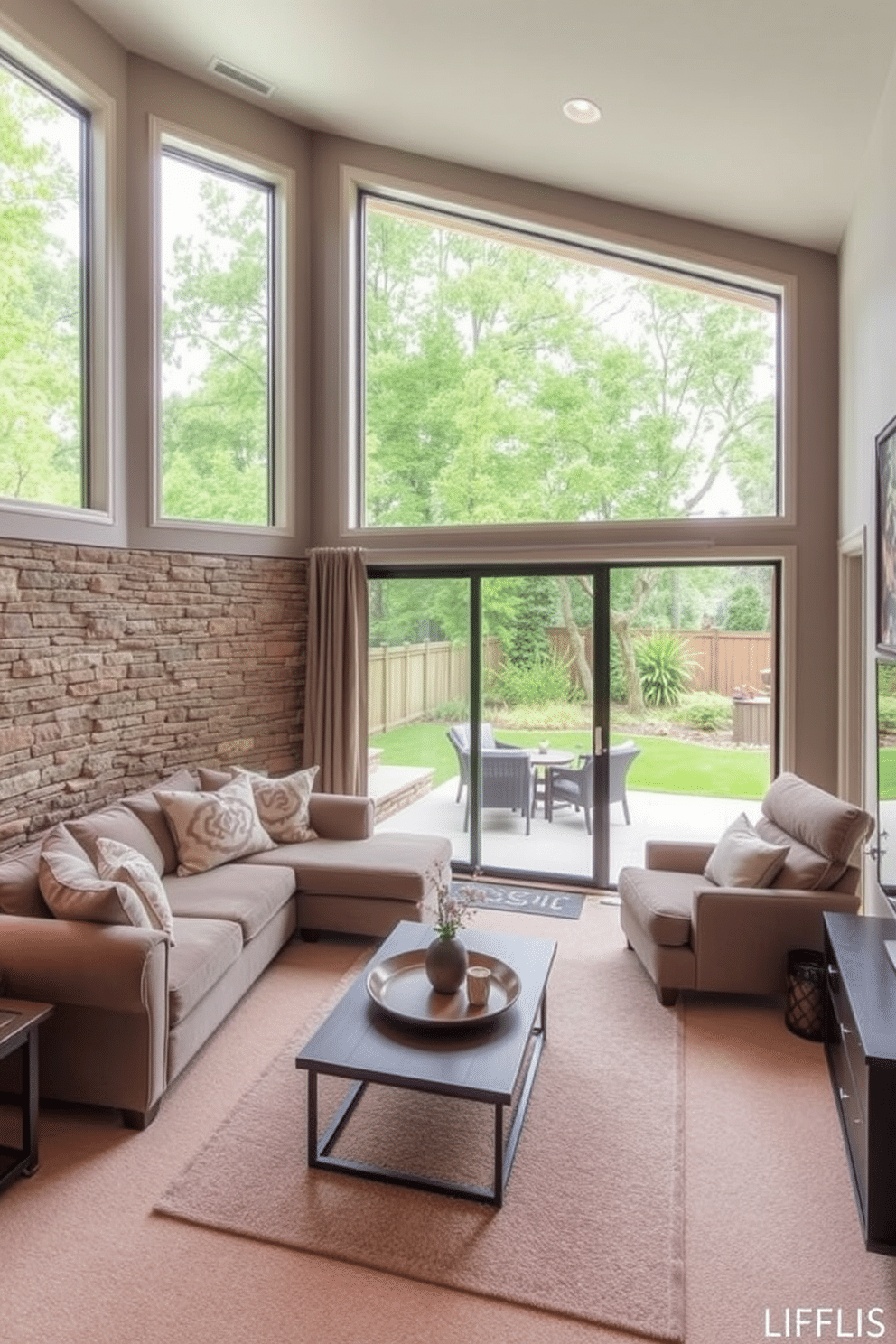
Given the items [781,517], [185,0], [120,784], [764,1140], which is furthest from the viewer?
[781,517]

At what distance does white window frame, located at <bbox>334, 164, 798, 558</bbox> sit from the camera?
4.71 m

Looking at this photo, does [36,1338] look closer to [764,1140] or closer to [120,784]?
[764,1140]

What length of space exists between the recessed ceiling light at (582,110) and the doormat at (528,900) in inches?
164

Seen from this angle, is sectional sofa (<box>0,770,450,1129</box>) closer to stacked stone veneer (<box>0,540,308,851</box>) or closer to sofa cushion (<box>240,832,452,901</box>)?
sofa cushion (<box>240,832,452,901</box>)

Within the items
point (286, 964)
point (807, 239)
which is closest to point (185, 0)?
point (807, 239)

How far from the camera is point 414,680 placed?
5.52 metres

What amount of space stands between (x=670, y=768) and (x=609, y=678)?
69 cm

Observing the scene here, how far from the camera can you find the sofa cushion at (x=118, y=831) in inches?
138

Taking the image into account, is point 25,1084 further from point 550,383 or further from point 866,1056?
point 550,383

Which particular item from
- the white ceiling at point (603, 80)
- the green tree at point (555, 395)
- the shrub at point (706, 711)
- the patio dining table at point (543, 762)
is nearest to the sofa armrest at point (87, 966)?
the patio dining table at point (543, 762)

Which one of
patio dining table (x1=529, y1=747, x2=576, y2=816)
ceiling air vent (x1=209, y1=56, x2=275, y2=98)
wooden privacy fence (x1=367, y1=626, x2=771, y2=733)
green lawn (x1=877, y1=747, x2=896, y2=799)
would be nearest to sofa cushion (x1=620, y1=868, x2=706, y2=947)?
green lawn (x1=877, y1=747, x2=896, y2=799)

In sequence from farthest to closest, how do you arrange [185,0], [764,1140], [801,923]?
1. [185,0]
2. [801,923]
3. [764,1140]

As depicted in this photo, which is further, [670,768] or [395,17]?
[670,768]

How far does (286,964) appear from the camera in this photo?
400 cm
